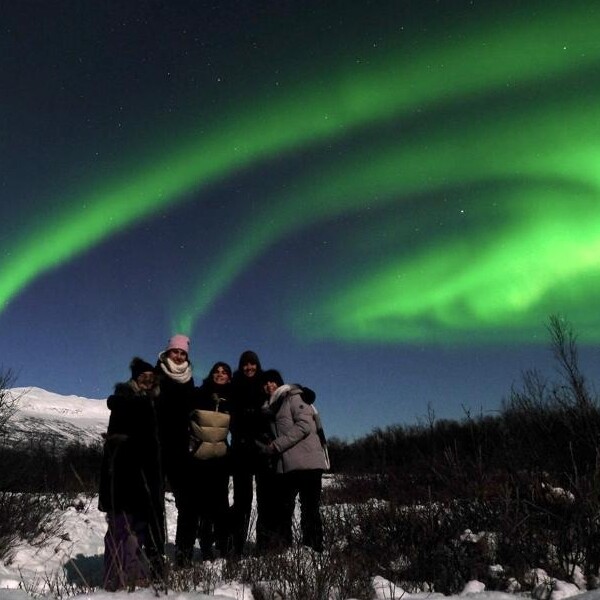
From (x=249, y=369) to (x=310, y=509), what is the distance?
1.32 m

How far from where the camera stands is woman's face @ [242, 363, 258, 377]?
16.5ft

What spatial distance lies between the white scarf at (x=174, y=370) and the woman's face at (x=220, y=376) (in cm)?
31

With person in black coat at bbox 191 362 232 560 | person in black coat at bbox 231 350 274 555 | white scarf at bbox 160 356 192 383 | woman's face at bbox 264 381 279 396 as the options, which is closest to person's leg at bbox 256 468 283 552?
person in black coat at bbox 231 350 274 555

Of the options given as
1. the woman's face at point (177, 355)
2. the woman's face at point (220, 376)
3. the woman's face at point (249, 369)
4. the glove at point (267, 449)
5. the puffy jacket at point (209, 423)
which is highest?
the woman's face at point (177, 355)

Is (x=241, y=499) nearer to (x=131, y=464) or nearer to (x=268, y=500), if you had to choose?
(x=268, y=500)

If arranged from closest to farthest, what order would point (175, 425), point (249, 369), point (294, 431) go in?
point (175, 425) < point (294, 431) < point (249, 369)

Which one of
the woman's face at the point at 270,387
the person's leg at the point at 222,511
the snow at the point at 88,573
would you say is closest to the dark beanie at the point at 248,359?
the woman's face at the point at 270,387

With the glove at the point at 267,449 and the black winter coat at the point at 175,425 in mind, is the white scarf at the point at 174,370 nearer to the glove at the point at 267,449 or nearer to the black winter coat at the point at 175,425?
the black winter coat at the point at 175,425

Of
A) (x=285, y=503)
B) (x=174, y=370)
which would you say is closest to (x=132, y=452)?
(x=174, y=370)

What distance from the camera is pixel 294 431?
190 inches

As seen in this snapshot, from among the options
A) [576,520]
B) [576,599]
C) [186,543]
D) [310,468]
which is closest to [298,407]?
[310,468]

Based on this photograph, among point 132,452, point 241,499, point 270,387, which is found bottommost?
point 241,499

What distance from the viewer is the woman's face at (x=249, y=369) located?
198 inches

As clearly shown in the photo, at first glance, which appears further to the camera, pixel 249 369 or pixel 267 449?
pixel 249 369
